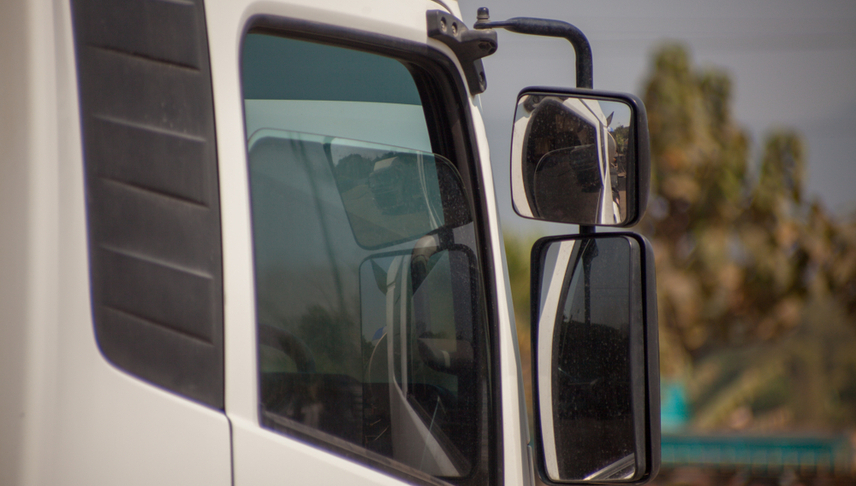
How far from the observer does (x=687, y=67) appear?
10.5 meters

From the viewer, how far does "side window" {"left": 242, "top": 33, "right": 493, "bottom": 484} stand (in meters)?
1.07

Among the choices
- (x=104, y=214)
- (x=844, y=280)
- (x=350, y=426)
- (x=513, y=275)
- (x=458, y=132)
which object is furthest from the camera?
(x=844, y=280)

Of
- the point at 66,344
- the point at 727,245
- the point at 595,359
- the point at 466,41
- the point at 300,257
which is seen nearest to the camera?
the point at 66,344

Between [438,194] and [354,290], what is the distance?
0.28 metres

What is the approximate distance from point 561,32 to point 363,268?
675 mm

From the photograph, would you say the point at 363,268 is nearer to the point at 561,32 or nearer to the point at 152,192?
the point at 152,192

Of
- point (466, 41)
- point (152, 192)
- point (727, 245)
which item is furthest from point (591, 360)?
point (727, 245)

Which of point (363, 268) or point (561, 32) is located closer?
point (363, 268)

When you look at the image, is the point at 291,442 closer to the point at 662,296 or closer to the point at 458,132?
the point at 458,132

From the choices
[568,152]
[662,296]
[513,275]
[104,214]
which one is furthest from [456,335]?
[662,296]

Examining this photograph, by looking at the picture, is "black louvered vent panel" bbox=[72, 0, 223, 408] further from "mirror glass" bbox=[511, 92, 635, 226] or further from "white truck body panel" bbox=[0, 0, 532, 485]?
"mirror glass" bbox=[511, 92, 635, 226]

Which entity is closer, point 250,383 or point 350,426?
point 250,383

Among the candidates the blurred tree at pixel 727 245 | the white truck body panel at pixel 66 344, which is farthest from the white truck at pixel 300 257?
the blurred tree at pixel 727 245

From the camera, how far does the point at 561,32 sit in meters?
1.41
